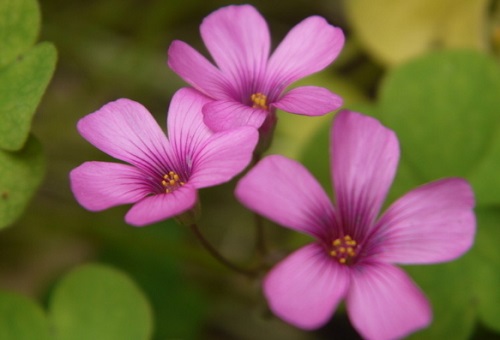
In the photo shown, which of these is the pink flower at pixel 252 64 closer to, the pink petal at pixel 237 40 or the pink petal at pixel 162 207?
the pink petal at pixel 237 40

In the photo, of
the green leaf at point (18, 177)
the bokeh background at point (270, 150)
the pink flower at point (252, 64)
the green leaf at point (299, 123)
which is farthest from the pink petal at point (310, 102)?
the green leaf at point (299, 123)

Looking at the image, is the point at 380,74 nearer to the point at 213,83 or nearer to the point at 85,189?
the point at 213,83

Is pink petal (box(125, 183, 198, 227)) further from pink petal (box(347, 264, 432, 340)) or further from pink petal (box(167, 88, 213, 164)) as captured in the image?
pink petal (box(347, 264, 432, 340))

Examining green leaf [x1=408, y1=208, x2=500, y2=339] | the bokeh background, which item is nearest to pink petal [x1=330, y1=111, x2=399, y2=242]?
the bokeh background

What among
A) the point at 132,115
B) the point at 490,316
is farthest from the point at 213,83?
the point at 490,316

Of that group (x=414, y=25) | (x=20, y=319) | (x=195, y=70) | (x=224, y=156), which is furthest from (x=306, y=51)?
(x=414, y=25)

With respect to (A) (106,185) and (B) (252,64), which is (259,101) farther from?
(A) (106,185)
